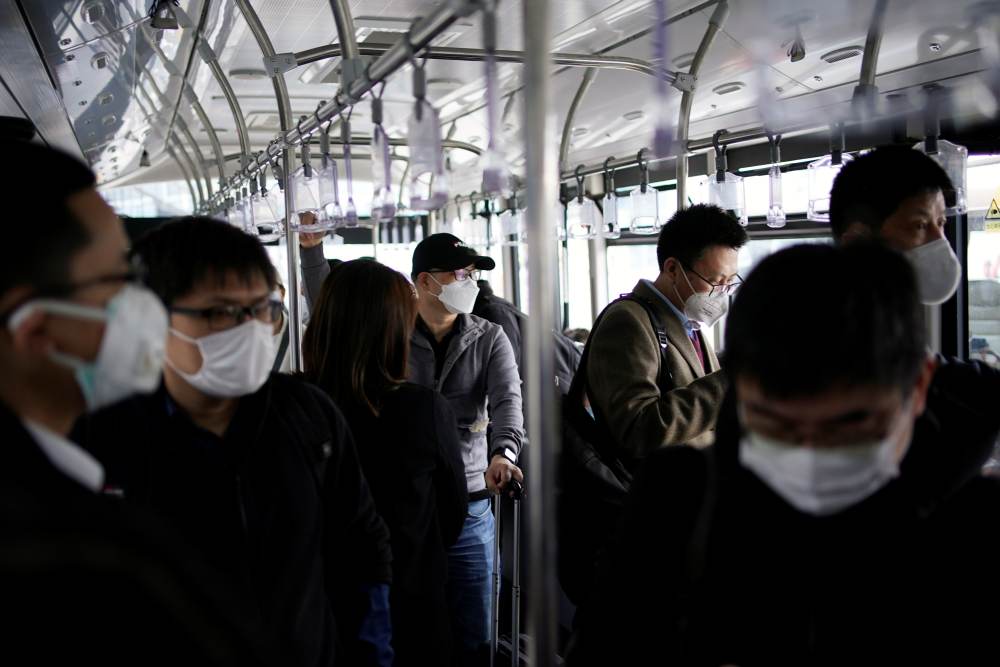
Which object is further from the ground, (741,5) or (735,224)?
Answer: (741,5)

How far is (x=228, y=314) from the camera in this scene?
61.9 inches

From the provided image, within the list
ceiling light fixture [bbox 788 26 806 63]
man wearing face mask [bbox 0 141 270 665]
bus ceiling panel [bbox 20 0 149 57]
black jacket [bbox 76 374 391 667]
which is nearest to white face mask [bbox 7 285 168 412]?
man wearing face mask [bbox 0 141 270 665]

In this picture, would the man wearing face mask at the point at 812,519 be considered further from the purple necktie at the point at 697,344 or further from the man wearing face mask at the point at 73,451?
the purple necktie at the point at 697,344

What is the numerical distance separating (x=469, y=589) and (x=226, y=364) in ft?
4.46

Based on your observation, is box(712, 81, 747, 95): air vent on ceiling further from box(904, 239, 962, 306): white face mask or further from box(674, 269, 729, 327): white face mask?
box(904, 239, 962, 306): white face mask

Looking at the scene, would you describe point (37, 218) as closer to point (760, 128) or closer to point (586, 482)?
point (586, 482)

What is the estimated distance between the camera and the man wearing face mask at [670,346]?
221cm

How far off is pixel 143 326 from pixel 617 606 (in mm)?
758

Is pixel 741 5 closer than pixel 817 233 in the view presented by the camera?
Yes

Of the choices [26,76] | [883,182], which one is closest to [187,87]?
[26,76]

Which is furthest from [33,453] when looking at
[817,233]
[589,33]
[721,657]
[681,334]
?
[817,233]

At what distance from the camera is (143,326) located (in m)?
1.05

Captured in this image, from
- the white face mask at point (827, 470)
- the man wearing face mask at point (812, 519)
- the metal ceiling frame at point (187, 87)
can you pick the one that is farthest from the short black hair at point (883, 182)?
the metal ceiling frame at point (187, 87)

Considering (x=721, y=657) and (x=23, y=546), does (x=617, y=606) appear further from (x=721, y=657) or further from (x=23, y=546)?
(x=23, y=546)
